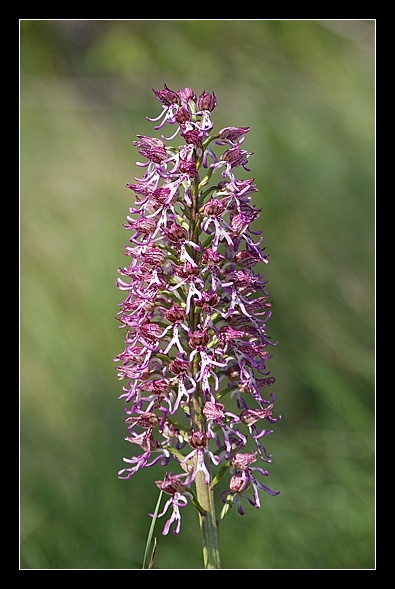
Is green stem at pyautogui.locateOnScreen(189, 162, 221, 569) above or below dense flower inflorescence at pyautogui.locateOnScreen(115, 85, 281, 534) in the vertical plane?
below

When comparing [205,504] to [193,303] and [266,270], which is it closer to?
[193,303]

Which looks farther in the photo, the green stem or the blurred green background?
the blurred green background

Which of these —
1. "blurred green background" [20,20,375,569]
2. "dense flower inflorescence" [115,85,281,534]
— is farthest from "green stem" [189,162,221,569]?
"blurred green background" [20,20,375,569]

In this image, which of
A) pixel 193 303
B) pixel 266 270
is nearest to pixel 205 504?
pixel 193 303

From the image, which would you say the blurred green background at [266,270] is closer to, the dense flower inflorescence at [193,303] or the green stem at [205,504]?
the green stem at [205,504]

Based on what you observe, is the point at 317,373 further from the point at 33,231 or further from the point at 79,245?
the point at 33,231

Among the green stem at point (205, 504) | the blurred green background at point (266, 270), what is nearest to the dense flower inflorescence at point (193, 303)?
the green stem at point (205, 504)

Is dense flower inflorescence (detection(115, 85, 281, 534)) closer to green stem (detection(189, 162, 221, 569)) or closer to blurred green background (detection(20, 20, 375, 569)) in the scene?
green stem (detection(189, 162, 221, 569))

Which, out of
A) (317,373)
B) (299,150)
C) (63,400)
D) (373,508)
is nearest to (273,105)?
(299,150)
